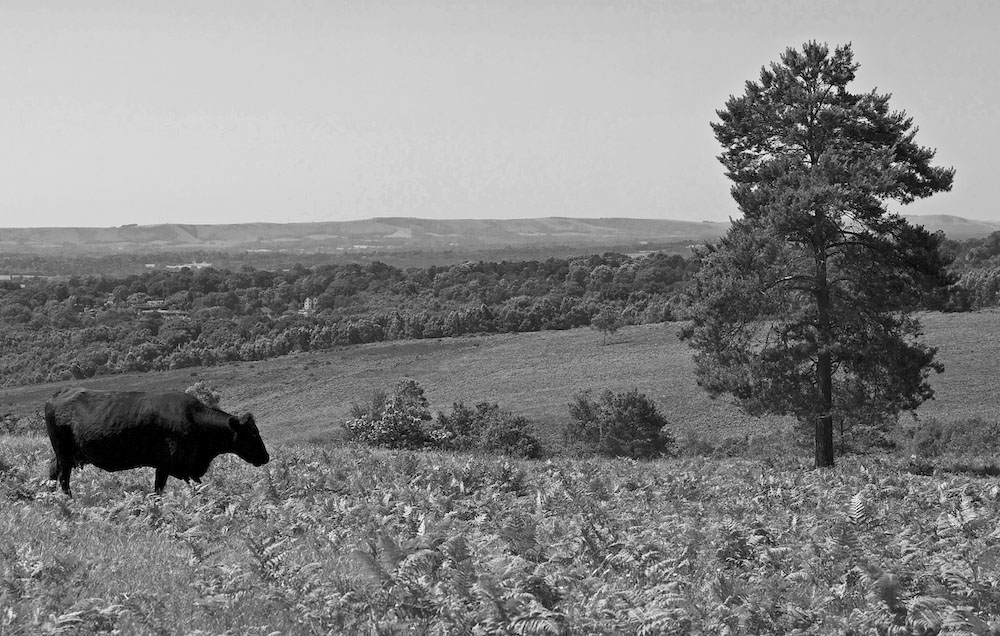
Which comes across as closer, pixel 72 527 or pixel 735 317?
pixel 72 527

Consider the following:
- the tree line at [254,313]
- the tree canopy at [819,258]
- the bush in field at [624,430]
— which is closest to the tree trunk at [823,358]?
the tree canopy at [819,258]

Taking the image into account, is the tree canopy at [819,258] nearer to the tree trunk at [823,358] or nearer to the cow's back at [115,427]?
the tree trunk at [823,358]

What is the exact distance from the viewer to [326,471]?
15.3 meters

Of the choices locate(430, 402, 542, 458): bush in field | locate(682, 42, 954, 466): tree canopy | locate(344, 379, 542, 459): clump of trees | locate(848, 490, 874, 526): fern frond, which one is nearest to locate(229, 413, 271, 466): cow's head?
locate(848, 490, 874, 526): fern frond

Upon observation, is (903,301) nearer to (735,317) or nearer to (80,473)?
(735,317)

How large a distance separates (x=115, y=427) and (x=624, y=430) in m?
52.8

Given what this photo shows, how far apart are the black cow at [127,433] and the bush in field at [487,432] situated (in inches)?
1487

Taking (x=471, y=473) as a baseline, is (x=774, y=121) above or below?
above

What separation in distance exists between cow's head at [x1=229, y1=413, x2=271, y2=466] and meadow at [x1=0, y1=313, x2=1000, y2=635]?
1.19 feet

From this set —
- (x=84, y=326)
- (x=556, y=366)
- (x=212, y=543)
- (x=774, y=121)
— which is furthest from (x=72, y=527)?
(x=84, y=326)

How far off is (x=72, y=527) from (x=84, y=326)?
154504 mm

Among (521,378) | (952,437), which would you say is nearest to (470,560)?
(952,437)

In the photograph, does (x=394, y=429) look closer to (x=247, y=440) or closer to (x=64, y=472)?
(x=247, y=440)

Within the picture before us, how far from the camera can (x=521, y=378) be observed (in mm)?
103250
